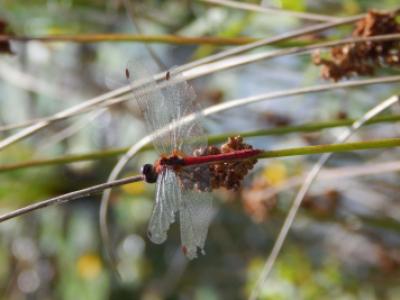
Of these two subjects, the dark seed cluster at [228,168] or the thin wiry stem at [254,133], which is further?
the thin wiry stem at [254,133]

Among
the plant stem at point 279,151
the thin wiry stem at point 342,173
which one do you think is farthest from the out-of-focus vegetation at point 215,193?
the plant stem at point 279,151

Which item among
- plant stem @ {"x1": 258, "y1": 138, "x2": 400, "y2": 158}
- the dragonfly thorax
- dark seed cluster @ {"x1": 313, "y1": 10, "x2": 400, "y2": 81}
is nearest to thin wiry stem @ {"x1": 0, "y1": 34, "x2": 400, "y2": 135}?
dark seed cluster @ {"x1": 313, "y1": 10, "x2": 400, "y2": 81}

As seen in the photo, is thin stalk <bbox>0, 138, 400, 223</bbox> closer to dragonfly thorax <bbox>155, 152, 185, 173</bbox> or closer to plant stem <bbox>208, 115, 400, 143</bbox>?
dragonfly thorax <bbox>155, 152, 185, 173</bbox>

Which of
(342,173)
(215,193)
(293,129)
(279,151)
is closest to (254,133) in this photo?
(293,129)

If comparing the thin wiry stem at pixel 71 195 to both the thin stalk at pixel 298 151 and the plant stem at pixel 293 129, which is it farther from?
the plant stem at pixel 293 129

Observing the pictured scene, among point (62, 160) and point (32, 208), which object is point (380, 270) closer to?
point (62, 160)

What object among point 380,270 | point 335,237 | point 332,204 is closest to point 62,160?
point 332,204
